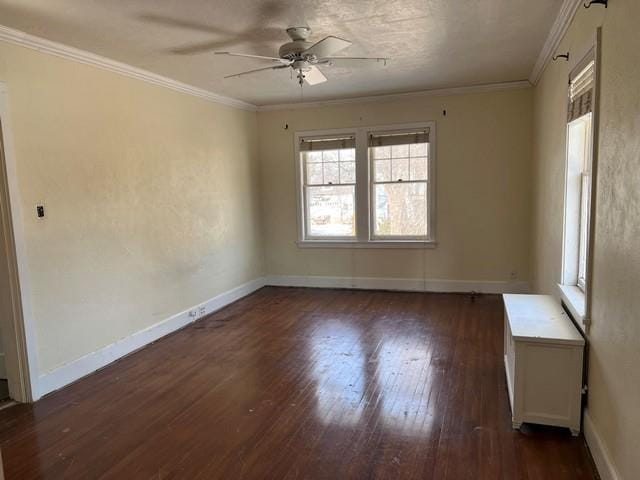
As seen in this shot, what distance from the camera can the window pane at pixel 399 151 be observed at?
19.5 ft

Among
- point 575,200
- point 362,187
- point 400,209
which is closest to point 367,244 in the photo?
point 400,209

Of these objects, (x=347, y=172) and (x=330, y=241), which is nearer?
(x=347, y=172)

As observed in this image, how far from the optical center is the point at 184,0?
2.74 m

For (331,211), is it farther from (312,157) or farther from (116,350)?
(116,350)

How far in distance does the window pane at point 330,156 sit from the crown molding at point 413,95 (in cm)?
64

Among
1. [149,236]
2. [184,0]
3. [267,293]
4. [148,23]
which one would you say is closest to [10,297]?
[149,236]

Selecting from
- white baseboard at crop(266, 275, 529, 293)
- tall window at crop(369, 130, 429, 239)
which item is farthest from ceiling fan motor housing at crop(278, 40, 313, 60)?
white baseboard at crop(266, 275, 529, 293)

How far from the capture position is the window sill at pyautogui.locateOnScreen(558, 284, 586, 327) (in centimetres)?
263

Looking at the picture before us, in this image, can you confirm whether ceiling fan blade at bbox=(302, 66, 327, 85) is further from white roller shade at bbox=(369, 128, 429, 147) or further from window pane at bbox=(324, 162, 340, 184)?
window pane at bbox=(324, 162, 340, 184)

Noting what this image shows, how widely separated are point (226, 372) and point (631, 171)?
306 centimetres

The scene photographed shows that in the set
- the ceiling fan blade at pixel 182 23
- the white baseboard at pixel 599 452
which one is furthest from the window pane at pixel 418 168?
the white baseboard at pixel 599 452

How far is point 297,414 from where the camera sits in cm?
291

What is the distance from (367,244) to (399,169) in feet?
3.69

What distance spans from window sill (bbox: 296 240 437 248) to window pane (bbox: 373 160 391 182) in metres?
0.87
